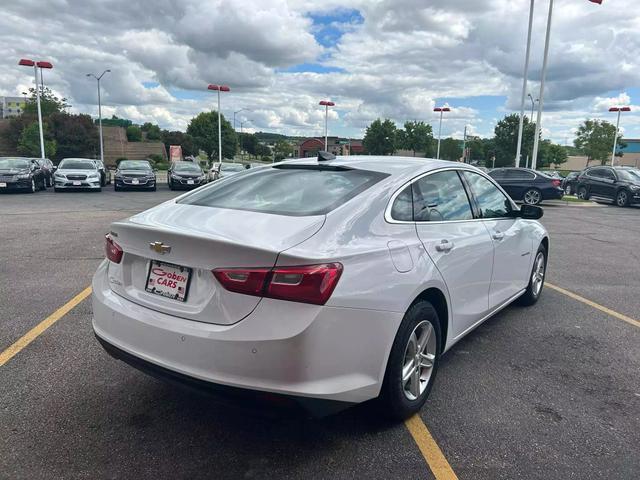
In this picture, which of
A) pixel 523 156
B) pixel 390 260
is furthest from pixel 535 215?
pixel 523 156

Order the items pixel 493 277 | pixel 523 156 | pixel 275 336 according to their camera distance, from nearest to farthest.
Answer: pixel 275 336, pixel 493 277, pixel 523 156

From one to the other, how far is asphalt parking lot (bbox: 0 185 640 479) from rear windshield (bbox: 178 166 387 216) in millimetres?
1153

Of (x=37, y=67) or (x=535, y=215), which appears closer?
(x=535, y=215)

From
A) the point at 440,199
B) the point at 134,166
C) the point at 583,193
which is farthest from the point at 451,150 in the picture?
the point at 440,199

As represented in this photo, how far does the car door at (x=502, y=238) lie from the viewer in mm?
4109

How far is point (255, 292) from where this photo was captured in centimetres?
234

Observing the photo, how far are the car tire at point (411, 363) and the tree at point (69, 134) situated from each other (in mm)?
71610

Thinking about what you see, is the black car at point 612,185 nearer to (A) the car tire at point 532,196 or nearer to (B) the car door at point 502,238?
(A) the car tire at point 532,196

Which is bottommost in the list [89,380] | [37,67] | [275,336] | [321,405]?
[89,380]

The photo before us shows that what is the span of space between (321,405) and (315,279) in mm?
619

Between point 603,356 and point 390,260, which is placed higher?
point 390,260

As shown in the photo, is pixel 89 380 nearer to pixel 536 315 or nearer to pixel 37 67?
pixel 536 315

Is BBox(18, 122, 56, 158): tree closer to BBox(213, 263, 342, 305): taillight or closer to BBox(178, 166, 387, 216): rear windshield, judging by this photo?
BBox(178, 166, 387, 216): rear windshield

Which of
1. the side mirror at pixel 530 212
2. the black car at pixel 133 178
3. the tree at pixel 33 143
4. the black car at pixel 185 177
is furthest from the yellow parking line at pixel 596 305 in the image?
the tree at pixel 33 143
